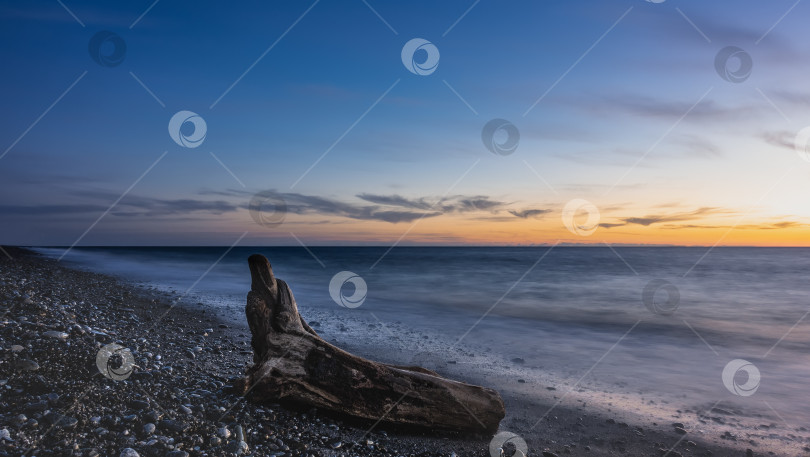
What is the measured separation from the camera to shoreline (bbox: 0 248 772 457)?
4.32 metres

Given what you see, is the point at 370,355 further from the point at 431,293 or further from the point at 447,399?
the point at 431,293

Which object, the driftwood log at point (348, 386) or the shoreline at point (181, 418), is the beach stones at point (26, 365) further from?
the driftwood log at point (348, 386)

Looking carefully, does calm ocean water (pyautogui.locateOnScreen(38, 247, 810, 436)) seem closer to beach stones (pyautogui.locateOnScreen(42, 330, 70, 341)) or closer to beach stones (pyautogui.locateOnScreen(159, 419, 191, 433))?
beach stones (pyautogui.locateOnScreen(42, 330, 70, 341))

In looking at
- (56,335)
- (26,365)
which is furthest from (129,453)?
(56,335)

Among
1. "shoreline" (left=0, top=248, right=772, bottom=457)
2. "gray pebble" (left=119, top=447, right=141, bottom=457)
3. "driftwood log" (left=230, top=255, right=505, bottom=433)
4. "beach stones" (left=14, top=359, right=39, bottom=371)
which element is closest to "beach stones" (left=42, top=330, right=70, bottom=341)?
"shoreline" (left=0, top=248, right=772, bottom=457)

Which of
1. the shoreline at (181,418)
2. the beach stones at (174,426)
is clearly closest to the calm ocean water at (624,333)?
the shoreline at (181,418)

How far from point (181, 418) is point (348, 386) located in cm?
170

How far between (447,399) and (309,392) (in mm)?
1546

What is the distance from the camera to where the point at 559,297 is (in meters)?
22.7

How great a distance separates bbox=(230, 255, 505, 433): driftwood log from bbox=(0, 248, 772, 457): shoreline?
0.17 metres

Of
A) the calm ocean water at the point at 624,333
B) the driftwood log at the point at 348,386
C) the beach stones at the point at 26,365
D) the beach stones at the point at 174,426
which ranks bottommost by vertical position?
the beach stones at the point at 174,426

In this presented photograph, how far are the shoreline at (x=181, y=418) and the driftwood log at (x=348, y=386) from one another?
17cm

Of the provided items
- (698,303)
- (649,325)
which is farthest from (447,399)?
(698,303)

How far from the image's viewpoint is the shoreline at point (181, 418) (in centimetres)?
432
